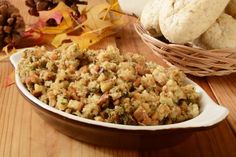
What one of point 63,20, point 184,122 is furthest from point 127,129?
point 63,20

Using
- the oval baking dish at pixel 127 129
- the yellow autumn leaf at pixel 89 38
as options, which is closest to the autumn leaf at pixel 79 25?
the yellow autumn leaf at pixel 89 38

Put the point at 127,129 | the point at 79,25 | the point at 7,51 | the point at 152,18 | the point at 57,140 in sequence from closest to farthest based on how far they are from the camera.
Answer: the point at 127,129
the point at 57,140
the point at 152,18
the point at 7,51
the point at 79,25

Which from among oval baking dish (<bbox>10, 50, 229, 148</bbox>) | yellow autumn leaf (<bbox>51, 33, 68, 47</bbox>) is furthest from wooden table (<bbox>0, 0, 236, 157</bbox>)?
yellow autumn leaf (<bbox>51, 33, 68, 47</bbox>)

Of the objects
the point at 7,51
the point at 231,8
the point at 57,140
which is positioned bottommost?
the point at 7,51

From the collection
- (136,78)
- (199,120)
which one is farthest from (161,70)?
(199,120)

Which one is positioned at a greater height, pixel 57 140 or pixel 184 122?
pixel 184 122

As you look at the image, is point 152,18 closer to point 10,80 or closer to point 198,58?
point 198,58
